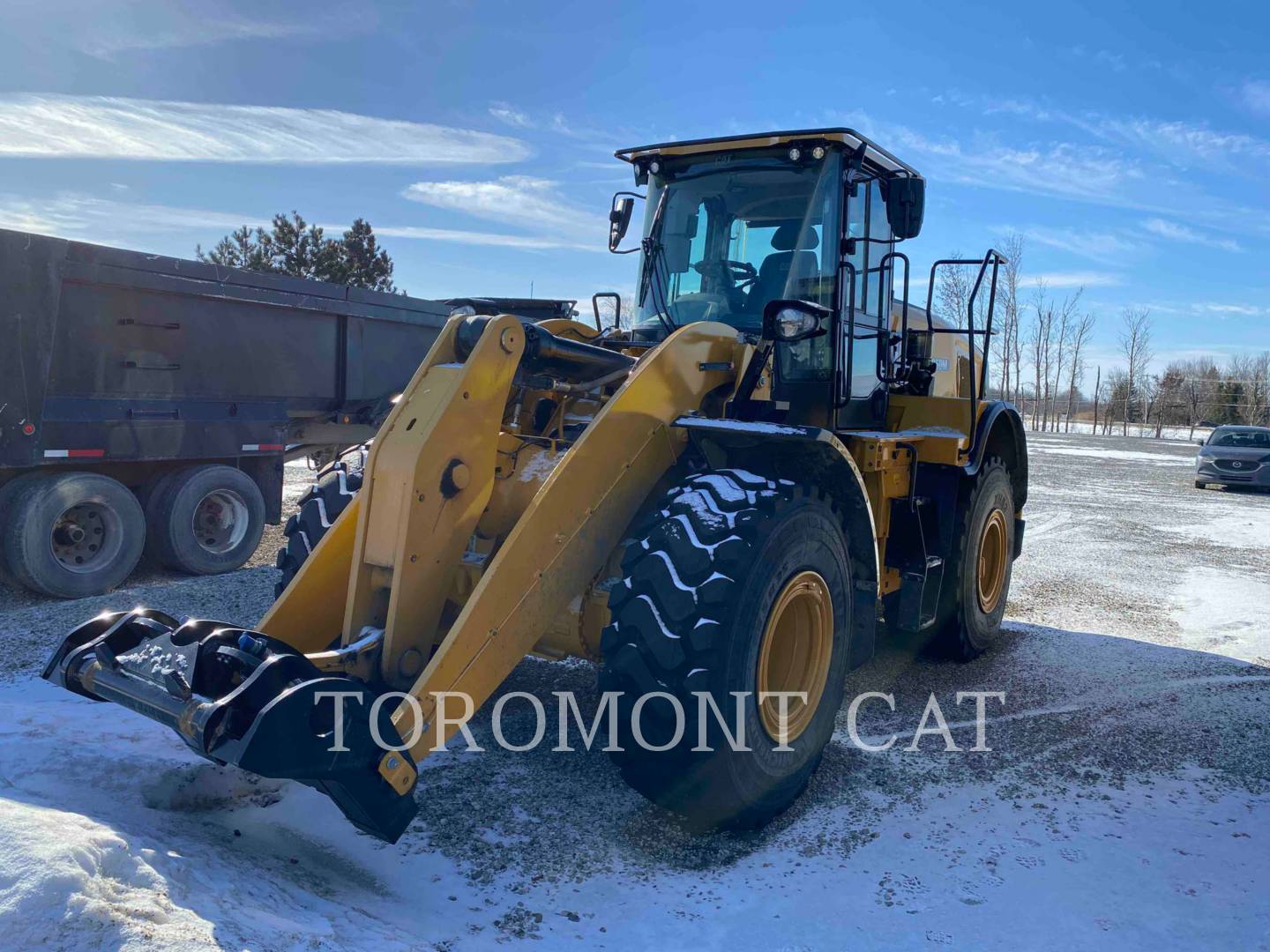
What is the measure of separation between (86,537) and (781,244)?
6228 millimetres

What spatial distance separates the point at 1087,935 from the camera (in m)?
3.10

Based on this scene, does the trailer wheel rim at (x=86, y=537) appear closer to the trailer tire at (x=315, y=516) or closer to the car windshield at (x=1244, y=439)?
the trailer tire at (x=315, y=516)

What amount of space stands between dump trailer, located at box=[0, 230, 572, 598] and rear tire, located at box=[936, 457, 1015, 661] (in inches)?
131

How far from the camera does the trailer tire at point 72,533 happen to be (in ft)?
23.9

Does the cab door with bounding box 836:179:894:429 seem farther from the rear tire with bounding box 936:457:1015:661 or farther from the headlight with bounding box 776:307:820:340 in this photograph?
the rear tire with bounding box 936:457:1015:661

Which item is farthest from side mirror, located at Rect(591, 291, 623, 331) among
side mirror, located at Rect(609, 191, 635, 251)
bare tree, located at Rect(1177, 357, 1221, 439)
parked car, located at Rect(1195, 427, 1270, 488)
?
bare tree, located at Rect(1177, 357, 1221, 439)

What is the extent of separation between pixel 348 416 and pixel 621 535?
7095 millimetres

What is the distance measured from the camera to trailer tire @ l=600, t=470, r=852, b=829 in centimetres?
334

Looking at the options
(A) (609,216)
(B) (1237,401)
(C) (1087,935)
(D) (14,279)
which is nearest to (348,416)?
(D) (14,279)

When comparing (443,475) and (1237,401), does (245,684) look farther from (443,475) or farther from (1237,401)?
(1237,401)

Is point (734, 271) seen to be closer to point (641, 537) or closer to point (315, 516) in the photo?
point (641, 537)

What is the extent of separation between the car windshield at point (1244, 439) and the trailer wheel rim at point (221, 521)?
19468mm

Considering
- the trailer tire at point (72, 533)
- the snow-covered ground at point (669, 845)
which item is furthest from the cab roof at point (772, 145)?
the trailer tire at point (72, 533)

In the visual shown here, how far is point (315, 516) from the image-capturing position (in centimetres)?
469
